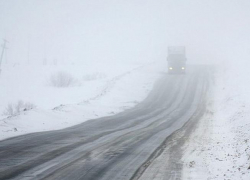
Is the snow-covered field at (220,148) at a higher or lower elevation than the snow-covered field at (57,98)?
lower

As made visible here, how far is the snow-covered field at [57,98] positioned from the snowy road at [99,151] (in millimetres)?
1567

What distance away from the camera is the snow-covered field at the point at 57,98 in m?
16.2

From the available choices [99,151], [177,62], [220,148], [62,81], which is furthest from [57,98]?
[220,148]

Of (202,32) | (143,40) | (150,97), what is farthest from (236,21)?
(150,97)

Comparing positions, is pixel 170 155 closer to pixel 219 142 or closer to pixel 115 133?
pixel 219 142

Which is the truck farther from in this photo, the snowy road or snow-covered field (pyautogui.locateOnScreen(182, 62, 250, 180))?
the snowy road

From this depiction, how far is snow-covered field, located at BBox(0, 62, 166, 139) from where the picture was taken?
1619 cm

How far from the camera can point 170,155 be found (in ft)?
35.9

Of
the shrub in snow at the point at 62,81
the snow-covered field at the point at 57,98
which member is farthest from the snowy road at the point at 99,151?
the shrub in snow at the point at 62,81

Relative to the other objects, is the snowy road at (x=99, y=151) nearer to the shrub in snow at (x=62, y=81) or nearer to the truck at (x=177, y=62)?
the shrub in snow at (x=62, y=81)

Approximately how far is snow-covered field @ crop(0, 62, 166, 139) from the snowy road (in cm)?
157

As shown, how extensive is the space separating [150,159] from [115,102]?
16795mm

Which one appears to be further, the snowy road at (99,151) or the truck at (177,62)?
the truck at (177,62)

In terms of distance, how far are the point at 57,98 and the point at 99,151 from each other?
83.5 ft
